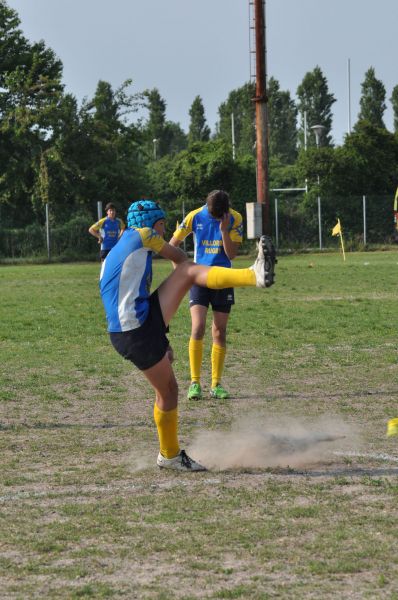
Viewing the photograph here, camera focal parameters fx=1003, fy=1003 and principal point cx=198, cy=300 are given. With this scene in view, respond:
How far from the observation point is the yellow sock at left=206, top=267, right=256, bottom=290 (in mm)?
6602

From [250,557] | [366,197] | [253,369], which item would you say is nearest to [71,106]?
[366,197]

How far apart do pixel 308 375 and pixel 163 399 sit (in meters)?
4.54

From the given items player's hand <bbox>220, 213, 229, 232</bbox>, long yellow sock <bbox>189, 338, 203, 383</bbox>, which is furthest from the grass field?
player's hand <bbox>220, 213, 229, 232</bbox>

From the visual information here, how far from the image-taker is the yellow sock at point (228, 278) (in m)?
6.60

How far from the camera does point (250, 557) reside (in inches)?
192

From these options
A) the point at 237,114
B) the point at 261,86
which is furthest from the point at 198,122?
the point at 261,86

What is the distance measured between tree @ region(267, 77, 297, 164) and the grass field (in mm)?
92327

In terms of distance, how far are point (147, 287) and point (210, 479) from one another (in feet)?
4.41

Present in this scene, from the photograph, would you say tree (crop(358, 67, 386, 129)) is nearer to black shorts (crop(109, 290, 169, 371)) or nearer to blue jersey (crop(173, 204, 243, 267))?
blue jersey (crop(173, 204, 243, 267))

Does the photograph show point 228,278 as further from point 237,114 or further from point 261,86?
point 237,114

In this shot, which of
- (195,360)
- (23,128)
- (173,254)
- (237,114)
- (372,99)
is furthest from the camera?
(237,114)

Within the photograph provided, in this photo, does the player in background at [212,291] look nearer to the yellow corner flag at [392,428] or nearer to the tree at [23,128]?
the yellow corner flag at [392,428]

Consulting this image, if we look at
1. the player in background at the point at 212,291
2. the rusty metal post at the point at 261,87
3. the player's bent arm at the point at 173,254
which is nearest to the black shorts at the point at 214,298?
the player in background at the point at 212,291

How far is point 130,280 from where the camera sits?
665 centimetres
